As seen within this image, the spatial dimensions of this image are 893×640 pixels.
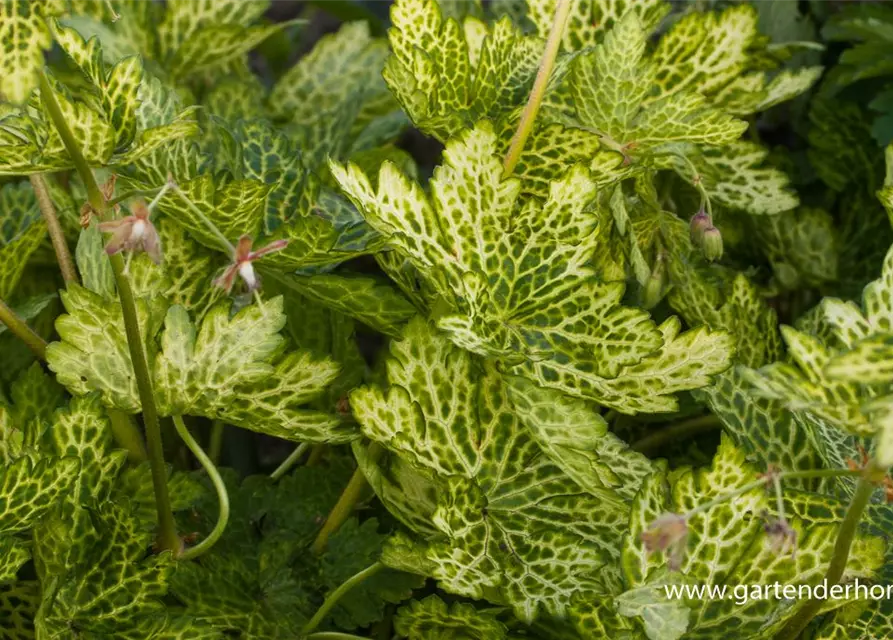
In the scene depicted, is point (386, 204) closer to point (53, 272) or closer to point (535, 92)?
point (535, 92)

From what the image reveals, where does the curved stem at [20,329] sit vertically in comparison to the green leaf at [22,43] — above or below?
below

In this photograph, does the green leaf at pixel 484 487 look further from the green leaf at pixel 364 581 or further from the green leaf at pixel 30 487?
the green leaf at pixel 30 487

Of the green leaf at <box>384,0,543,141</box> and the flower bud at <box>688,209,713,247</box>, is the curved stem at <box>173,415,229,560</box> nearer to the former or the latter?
the green leaf at <box>384,0,543,141</box>

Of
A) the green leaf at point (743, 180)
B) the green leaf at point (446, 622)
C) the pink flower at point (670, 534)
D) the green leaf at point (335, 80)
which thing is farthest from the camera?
the green leaf at point (335, 80)

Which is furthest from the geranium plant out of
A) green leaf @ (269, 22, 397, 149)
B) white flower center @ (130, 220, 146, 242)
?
green leaf @ (269, 22, 397, 149)

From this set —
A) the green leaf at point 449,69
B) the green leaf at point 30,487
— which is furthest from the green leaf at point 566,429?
the green leaf at point 30,487

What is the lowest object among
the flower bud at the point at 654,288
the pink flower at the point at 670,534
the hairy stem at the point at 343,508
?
the hairy stem at the point at 343,508

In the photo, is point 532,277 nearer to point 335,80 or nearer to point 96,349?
point 96,349

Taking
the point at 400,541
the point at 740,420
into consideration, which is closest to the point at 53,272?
the point at 400,541
